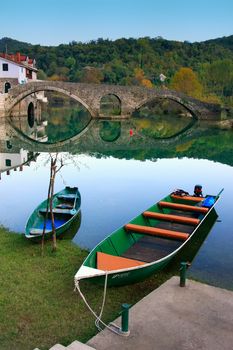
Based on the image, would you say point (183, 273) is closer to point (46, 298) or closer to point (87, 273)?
point (87, 273)

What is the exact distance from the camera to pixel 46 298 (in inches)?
352

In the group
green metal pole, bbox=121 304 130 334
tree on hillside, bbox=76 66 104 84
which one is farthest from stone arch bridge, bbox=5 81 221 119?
green metal pole, bbox=121 304 130 334

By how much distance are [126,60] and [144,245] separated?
124m

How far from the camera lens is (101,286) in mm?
9531

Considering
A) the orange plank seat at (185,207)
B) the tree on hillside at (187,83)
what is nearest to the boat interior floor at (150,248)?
the orange plank seat at (185,207)

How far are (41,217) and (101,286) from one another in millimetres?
4686

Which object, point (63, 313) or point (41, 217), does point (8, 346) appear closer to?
point (63, 313)

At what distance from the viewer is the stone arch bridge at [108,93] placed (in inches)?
2128

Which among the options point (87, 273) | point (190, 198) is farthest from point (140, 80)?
point (87, 273)

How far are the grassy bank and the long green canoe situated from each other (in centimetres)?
50

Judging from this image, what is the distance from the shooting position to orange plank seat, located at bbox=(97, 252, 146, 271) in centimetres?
933

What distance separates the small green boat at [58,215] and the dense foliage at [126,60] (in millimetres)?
79163

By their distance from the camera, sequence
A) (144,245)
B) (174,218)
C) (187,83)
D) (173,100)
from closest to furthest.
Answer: (144,245) → (174,218) → (173,100) → (187,83)

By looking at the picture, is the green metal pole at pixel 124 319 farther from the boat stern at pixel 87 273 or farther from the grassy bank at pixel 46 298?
the boat stern at pixel 87 273
